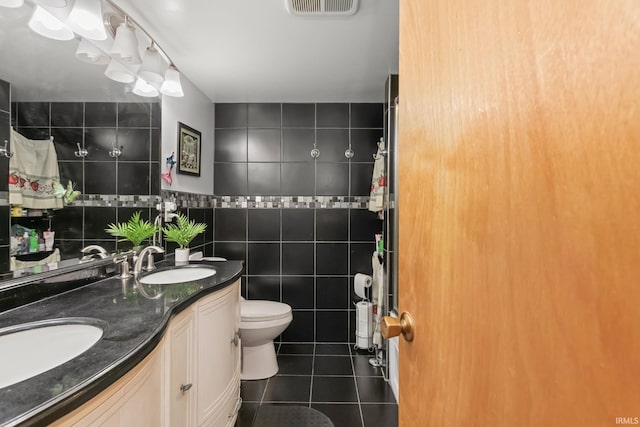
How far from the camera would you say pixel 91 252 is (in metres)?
1.51

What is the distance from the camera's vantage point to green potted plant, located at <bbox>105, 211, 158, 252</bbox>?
170 centimetres

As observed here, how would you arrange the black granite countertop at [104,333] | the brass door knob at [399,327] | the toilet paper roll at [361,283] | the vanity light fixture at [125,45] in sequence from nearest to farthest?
the black granite countertop at [104,333]
the brass door knob at [399,327]
the vanity light fixture at [125,45]
the toilet paper roll at [361,283]

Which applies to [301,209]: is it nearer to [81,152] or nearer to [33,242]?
[81,152]

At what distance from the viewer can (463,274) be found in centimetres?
50

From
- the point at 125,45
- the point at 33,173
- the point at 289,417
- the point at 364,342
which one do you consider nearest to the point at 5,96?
the point at 33,173

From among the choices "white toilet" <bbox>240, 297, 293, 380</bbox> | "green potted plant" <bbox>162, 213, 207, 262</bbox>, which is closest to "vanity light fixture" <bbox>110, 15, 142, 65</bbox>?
"green potted plant" <bbox>162, 213, 207, 262</bbox>

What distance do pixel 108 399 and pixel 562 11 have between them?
1.05m

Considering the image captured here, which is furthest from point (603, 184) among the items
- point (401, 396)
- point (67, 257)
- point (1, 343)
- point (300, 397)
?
point (300, 397)

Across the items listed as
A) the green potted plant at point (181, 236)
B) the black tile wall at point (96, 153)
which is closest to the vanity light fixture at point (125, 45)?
the black tile wall at point (96, 153)

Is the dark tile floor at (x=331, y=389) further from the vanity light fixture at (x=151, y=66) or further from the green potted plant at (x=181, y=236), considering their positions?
the vanity light fixture at (x=151, y=66)

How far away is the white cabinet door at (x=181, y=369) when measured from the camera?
1145mm

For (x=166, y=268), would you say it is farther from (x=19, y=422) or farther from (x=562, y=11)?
(x=562, y=11)

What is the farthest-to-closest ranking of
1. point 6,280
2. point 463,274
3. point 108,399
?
point 6,280
point 108,399
point 463,274

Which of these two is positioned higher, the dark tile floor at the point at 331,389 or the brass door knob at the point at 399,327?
the brass door knob at the point at 399,327
